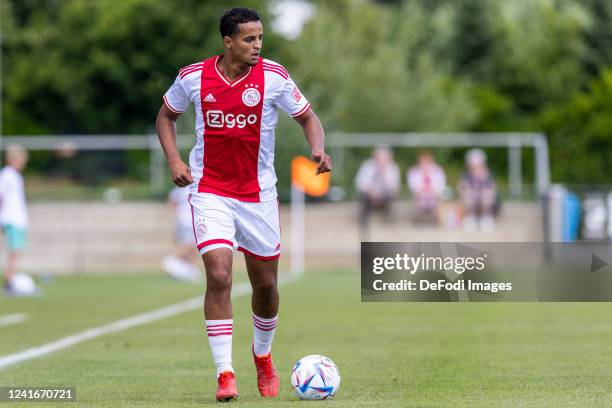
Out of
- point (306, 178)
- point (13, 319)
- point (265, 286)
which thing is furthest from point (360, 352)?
point (306, 178)

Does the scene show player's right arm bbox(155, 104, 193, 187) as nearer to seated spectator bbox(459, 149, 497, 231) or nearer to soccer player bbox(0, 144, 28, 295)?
soccer player bbox(0, 144, 28, 295)

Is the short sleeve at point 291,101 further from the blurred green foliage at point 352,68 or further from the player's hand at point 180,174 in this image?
the blurred green foliage at point 352,68

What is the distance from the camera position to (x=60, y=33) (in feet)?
167

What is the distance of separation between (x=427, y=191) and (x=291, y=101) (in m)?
22.5

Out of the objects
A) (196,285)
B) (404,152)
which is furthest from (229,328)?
(404,152)

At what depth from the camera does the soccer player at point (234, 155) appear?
27.5 feet

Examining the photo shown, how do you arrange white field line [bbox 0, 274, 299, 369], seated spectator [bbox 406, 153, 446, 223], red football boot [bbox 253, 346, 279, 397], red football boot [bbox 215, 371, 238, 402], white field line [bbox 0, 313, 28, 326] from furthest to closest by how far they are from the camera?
seated spectator [bbox 406, 153, 446, 223]
white field line [bbox 0, 313, 28, 326]
white field line [bbox 0, 274, 299, 369]
red football boot [bbox 253, 346, 279, 397]
red football boot [bbox 215, 371, 238, 402]

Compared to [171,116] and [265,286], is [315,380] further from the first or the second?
[171,116]

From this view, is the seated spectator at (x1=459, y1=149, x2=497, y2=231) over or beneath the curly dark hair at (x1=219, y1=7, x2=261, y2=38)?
beneath

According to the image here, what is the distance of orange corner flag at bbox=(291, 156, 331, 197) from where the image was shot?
30531 mm

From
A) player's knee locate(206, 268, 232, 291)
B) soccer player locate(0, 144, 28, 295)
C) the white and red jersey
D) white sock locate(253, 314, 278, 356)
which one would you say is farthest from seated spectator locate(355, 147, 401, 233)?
player's knee locate(206, 268, 232, 291)

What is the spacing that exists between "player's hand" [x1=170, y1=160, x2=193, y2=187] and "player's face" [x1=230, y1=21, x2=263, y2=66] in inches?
27.2

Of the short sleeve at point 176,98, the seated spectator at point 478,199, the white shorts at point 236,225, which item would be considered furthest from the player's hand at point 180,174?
the seated spectator at point 478,199

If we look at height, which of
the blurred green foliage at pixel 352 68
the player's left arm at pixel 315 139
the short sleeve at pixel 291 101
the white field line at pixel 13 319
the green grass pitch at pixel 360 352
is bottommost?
the white field line at pixel 13 319
